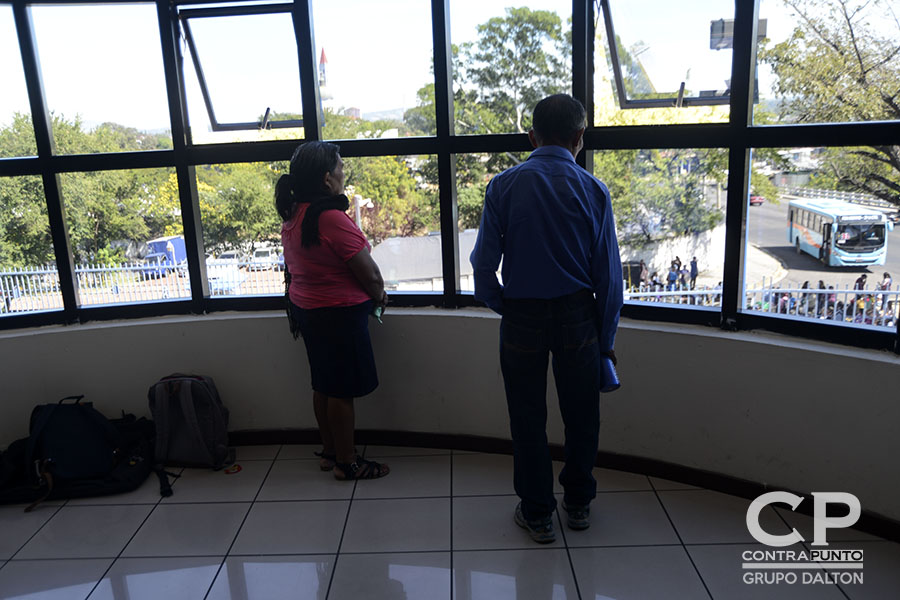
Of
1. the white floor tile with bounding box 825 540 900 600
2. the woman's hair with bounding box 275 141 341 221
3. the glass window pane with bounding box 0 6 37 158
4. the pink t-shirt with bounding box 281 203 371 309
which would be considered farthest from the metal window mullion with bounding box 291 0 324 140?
the white floor tile with bounding box 825 540 900 600

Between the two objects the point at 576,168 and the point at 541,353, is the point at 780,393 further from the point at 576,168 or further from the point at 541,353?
the point at 576,168

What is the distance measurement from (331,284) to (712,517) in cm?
157

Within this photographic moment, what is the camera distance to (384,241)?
2.74 metres

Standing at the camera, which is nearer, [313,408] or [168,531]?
[168,531]

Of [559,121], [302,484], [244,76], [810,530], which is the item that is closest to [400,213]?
[244,76]

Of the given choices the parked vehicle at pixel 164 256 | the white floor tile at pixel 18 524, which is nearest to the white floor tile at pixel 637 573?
the white floor tile at pixel 18 524

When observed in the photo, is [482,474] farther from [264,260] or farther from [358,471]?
[264,260]

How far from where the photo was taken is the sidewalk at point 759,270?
218cm

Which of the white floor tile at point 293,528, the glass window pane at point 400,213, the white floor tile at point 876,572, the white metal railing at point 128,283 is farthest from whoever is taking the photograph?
the white metal railing at point 128,283

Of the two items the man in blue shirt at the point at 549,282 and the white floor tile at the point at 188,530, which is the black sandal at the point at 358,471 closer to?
the white floor tile at the point at 188,530

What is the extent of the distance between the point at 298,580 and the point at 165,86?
2.00m

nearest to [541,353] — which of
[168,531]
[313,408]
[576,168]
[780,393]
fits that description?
[576,168]

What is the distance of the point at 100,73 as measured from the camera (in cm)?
266

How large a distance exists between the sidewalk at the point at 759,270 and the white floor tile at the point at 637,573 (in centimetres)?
93
